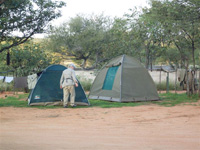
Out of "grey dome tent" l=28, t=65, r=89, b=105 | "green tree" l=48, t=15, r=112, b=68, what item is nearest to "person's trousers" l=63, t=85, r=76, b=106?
"grey dome tent" l=28, t=65, r=89, b=105

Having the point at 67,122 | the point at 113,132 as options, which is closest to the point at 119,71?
the point at 67,122

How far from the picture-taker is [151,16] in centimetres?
1382

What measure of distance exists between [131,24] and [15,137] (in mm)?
17233

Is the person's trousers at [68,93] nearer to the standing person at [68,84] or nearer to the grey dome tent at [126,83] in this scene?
the standing person at [68,84]

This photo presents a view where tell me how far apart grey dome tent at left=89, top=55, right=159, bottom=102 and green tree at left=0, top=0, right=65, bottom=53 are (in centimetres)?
348

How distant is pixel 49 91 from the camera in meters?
11.9

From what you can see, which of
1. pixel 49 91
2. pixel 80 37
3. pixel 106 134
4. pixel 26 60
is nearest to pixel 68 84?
pixel 49 91

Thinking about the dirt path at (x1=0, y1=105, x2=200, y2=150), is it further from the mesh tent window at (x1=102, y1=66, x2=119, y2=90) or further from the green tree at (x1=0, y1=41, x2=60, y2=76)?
the green tree at (x1=0, y1=41, x2=60, y2=76)

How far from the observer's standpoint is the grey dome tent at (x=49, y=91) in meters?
11.7

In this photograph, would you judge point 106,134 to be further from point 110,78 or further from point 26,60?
point 26,60

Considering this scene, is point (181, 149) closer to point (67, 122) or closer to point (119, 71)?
point (67, 122)

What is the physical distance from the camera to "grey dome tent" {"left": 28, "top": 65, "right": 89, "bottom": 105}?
1170 centimetres

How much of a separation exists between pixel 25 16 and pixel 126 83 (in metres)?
4.94

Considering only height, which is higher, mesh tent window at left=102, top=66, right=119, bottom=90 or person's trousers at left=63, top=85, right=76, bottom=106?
mesh tent window at left=102, top=66, right=119, bottom=90
